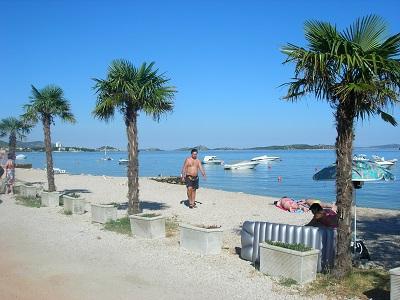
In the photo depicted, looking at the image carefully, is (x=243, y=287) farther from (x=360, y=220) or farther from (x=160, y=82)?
(x=360, y=220)

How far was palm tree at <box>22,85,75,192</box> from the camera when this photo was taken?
1794cm

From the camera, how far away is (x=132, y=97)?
11.8m

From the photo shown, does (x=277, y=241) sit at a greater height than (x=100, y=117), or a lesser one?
lesser

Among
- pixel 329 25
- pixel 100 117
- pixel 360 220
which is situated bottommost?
pixel 360 220

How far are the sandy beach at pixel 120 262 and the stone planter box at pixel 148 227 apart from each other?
24 centimetres

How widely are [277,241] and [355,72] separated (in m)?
2.84

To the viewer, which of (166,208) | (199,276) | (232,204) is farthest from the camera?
(232,204)

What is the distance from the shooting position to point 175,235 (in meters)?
Answer: 10.5

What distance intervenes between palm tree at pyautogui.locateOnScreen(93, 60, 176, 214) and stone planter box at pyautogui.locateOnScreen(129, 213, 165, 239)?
197cm

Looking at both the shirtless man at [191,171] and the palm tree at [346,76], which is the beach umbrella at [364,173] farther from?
the shirtless man at [191,171]

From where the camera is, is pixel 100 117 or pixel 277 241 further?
pixel 100 117

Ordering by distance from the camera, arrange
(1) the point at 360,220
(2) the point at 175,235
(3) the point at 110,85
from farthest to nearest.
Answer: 1. (1) the point at 360,220
2. (3) the point at 110,85
3. (2) the point at 175,235

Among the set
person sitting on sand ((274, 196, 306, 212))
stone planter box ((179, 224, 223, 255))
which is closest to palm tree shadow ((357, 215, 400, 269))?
person sitting on sand ((274, 196, 306, 212))

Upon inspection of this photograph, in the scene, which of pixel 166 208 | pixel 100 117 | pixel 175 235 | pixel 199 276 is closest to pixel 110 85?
pixel 100 117
